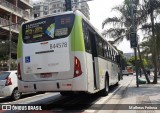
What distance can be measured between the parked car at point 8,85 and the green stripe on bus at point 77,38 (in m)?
5.66

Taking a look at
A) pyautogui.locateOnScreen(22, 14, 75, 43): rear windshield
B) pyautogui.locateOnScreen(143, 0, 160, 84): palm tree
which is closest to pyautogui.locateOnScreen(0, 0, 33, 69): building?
pyautogui.locateOnScreen(143, 0, 160, 84): palm tree

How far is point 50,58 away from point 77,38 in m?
1.16

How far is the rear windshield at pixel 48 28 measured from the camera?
943 centimetres

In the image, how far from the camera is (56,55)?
928 cm

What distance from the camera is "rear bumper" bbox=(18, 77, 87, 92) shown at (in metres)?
8.90

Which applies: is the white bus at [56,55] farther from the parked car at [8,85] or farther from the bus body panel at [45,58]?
the parked car at [8,85]

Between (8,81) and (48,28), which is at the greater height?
(48,28)

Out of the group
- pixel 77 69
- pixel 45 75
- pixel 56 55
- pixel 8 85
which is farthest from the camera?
pixel 8 85

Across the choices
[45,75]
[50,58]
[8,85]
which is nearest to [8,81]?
[8,85]

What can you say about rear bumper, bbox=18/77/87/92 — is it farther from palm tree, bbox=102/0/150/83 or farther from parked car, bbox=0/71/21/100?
palm tree, bbox=102/0/150/83

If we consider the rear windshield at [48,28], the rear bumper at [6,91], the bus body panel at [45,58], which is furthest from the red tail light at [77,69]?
the rear bumper at [6,91]

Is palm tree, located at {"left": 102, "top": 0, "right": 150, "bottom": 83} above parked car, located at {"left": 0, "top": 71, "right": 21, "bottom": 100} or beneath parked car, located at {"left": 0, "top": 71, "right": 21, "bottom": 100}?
above

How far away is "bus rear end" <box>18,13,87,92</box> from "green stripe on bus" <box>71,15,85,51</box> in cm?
7

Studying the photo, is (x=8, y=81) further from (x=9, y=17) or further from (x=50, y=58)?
(x=9, y=17)
